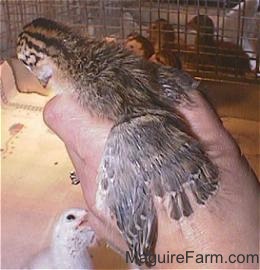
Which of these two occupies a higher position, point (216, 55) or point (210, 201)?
point (210, 201)

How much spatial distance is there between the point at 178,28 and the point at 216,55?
6.7 inches

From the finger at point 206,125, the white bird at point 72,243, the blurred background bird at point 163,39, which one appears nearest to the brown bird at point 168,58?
the blurred background bird at point 163,39

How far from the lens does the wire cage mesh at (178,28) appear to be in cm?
205

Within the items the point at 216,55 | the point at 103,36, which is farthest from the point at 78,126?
the point at 216,55

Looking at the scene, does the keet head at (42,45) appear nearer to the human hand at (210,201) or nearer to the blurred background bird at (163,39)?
the human hand at (210,201)

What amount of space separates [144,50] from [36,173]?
529 mm

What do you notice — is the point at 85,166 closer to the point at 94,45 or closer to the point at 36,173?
the point at 94,45

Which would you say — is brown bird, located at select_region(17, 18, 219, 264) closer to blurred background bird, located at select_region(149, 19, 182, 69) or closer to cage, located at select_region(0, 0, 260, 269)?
cage, located at select_region(0, 0, 260, 269)

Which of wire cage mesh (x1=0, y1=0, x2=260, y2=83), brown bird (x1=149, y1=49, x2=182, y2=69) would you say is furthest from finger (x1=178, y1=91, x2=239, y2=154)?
wire cage mesh (x1=0, y1=0, x2=260, y2=83)

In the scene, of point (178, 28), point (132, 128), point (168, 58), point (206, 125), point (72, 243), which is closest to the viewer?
point (132, 128)

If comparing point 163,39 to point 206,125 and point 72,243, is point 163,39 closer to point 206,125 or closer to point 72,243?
point 72,243

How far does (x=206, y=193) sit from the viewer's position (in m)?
0.73

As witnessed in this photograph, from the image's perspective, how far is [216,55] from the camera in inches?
80.4

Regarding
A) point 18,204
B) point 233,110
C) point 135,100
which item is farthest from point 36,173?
point 135,100
